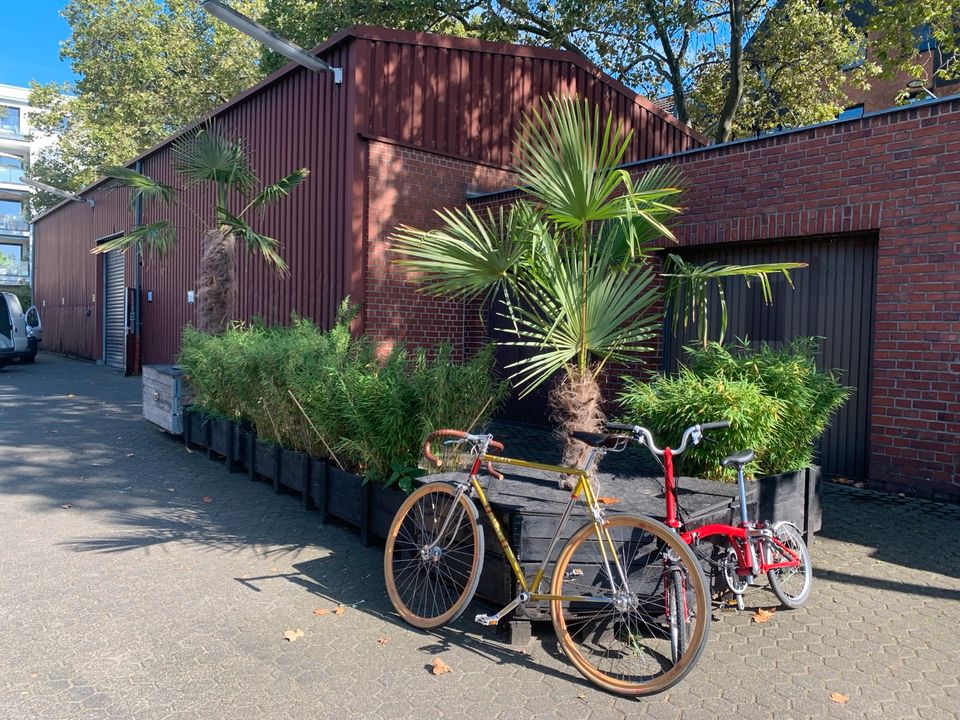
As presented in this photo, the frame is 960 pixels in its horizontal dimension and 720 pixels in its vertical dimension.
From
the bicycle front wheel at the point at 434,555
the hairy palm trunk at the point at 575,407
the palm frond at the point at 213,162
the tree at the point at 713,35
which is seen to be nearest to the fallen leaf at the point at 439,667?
the bicycle front wheel at the point at 434,555

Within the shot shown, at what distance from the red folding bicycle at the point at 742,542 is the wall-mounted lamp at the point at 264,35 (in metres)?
7.00

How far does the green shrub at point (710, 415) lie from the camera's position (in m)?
4.48

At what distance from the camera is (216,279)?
9.84 meters

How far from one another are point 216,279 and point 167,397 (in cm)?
172

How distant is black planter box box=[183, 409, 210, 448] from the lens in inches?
324

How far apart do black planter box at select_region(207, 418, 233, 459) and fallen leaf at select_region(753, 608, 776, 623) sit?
17.6 feet

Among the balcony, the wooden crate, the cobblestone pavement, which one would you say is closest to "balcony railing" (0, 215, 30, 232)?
the balcony

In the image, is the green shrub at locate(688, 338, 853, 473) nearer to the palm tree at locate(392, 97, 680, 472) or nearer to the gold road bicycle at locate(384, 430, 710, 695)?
the palm tree at locate(392, 97, 680, 472)

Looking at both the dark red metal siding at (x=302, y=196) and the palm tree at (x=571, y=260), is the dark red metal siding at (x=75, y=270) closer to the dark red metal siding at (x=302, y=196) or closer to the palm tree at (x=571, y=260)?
the dark red metal siding at (x=302, y=196)

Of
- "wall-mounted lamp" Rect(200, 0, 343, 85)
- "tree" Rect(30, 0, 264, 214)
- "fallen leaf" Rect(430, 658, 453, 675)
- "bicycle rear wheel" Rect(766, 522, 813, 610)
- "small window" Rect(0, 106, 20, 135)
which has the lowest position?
"fallen leaf" Rect(430, 658, 453, 675)

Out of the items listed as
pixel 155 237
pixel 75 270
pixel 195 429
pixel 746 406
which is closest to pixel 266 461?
pixel 195 429

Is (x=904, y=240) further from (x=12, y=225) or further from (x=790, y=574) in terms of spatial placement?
(x=12, y=225)

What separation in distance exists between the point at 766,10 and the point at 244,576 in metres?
17.0

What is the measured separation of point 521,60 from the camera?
12.0m
